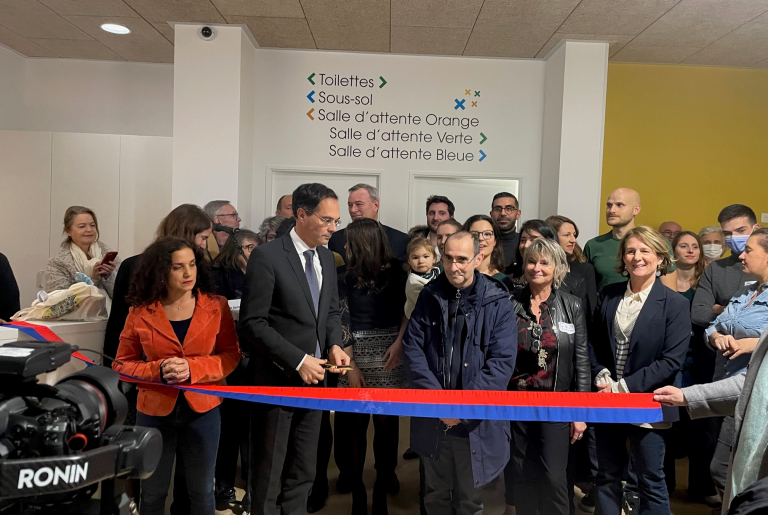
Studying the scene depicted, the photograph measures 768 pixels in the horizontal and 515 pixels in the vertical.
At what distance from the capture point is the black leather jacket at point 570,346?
2.65 meters

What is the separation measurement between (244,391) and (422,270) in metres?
1.21

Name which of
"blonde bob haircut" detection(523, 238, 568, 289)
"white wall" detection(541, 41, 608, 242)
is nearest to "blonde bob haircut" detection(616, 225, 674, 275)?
"blonde bob haircut" detection(523, 238, 568, 289)

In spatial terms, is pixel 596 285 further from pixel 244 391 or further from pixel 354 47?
pixel 354 47

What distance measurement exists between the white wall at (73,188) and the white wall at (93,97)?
62 centimetres

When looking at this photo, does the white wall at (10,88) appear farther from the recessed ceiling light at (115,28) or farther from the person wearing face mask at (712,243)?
the person wearing face mask at (712,243)

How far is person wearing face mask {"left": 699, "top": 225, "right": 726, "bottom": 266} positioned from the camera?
4.46 m

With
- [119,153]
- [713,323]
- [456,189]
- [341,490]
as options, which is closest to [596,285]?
[713,323]

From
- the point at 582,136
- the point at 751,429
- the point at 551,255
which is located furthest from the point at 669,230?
the point at 751,429

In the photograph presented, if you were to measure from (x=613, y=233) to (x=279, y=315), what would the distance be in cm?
267

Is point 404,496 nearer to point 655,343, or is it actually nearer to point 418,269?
point 418,269

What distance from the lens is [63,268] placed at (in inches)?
153

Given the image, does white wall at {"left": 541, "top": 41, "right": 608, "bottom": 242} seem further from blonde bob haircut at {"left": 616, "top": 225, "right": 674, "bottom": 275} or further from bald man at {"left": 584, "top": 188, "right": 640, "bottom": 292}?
blonde bob haircut at {"left": 616, "top": 225, "right": 674, "bottom": 275}

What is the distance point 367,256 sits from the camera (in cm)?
307

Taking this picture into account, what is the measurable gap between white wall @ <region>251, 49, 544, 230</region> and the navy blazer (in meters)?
3.78
